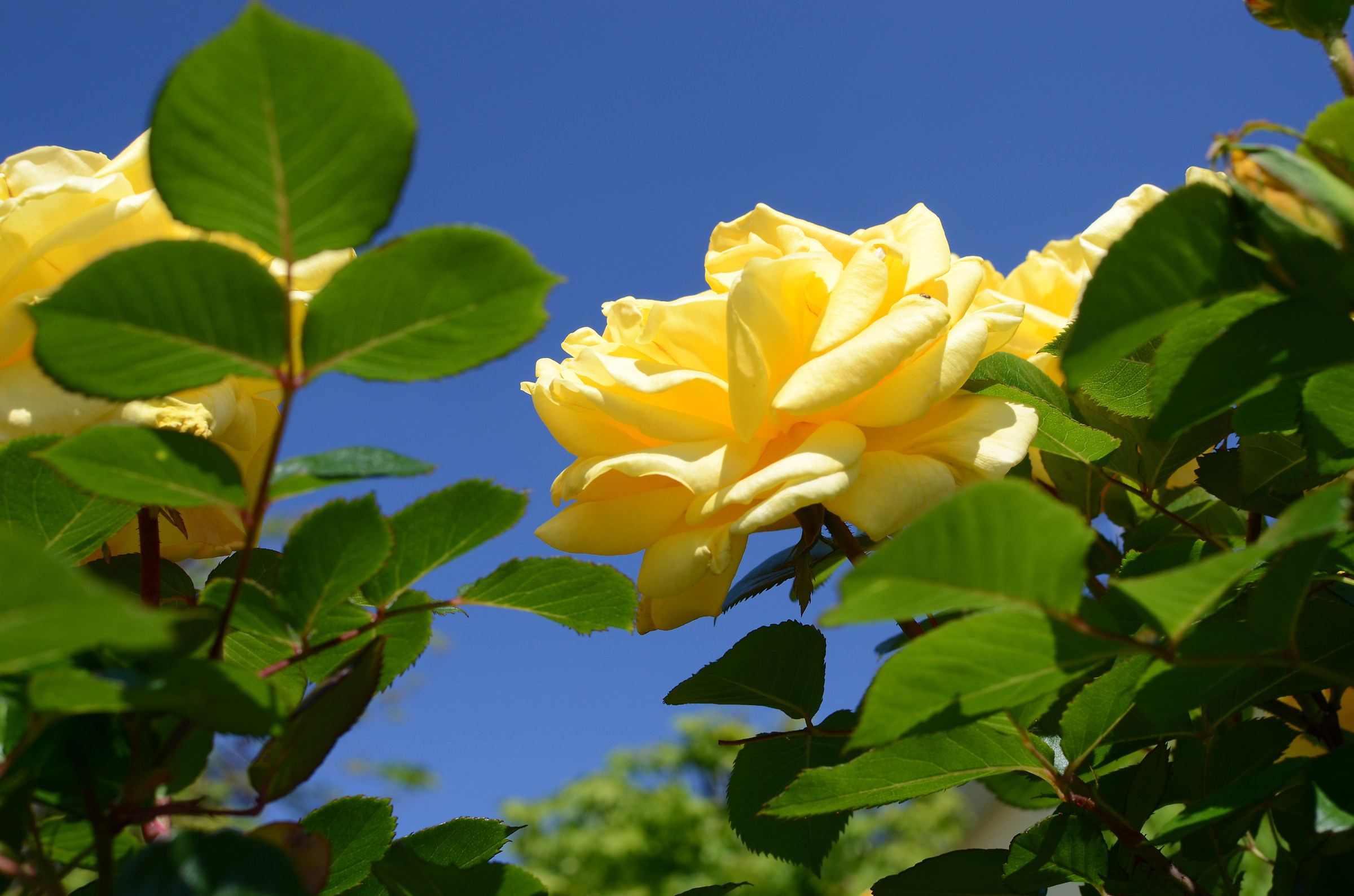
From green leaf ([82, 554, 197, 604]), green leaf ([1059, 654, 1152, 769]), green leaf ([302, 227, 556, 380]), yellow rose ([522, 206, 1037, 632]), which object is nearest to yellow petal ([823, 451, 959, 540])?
yellow rose ([522, 206, 1037, 632])

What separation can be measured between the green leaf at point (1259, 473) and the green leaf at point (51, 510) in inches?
22.3

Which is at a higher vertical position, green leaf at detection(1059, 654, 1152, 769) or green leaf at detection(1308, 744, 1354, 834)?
green leaf at detection(1059, 654, 1152, 769)

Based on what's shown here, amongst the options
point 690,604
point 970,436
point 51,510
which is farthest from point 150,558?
point 970,436

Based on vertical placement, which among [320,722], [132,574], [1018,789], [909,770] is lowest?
[1018,789]

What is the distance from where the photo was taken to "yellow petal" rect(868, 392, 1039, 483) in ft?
1.55

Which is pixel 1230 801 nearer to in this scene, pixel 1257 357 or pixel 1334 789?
pixel 1334 789

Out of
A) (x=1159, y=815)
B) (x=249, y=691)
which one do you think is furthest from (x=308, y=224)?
(x=1159, y=815)

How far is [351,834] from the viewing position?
43cm

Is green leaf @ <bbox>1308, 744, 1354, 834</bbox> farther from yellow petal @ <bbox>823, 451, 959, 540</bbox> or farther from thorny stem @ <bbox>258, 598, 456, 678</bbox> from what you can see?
thorny stem @ <bbox>258, 598, 456, 678</bbox>

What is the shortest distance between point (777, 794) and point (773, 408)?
23 centimetres

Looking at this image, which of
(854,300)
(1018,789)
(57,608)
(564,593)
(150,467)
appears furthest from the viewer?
(1018,789)

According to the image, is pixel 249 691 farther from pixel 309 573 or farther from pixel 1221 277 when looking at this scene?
pixel 1221 277

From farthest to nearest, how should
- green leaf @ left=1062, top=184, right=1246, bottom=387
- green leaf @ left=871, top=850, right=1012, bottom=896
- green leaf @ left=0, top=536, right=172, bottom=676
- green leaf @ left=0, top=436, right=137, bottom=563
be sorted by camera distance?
green leaf @ left=871, top=850, right=1012, bottom=896 < green leaf @ left=0, top=436, right=137, bottom=563 < green leaf @ left=1062, top=184, right=1246, bottom=387 < green leaf @ left=0, top=536, right=172, bottom=676

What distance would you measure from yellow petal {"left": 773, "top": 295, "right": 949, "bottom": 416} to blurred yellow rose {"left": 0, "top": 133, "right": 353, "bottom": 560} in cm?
22
